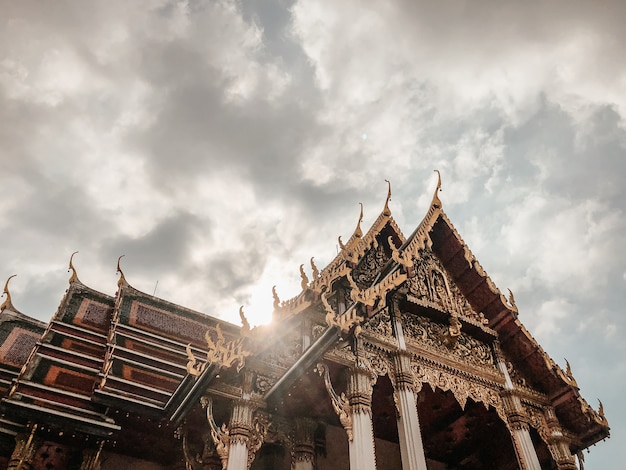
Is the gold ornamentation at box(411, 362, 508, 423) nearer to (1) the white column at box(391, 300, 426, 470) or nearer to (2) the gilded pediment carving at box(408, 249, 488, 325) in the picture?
(1) the white column at box(391, 300, 426, 470)

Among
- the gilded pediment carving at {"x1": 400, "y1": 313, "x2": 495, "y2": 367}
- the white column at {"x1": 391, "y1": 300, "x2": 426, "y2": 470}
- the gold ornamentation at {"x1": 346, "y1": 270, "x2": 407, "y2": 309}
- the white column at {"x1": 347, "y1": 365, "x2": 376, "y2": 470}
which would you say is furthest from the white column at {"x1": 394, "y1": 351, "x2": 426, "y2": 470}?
the gold ornamentation at {"x1": 346, "y1": 270, "x2": 407, "y2": 309}

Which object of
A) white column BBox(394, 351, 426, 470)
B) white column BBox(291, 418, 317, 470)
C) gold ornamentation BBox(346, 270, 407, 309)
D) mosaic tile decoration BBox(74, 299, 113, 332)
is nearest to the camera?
white column BBox(394, 351, 426, 470)

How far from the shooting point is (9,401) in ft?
24.7

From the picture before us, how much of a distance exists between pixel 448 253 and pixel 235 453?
6.30 metres

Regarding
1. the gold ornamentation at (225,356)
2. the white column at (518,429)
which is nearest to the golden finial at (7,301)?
the gold ornamentation at (225,356)

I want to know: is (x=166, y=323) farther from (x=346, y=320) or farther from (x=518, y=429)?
(x=518, y=429)

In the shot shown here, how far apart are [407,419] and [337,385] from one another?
116cm

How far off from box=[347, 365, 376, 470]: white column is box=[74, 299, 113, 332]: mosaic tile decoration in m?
7.20

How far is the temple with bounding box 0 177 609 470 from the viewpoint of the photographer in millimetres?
6887

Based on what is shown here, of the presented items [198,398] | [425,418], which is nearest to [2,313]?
[198,398]

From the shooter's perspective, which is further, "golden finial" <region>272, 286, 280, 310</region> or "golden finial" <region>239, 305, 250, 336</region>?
"golden finial" <region>272, 286, 280, 310</region>

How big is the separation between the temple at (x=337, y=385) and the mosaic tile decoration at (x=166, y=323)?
30.8 inches

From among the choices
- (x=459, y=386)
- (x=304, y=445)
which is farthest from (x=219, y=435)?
(x=459, y=386)

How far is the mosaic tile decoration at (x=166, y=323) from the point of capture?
12.2 metres
